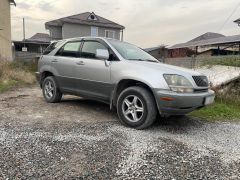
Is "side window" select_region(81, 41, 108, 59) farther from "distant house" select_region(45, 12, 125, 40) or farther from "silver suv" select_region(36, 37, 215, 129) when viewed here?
"distant house" select_region(45, 12, 125, 40)

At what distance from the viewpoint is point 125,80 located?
525cm

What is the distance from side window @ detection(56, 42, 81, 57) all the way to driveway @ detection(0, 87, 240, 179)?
1410mm

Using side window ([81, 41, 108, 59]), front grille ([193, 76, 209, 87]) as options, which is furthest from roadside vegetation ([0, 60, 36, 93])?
front grille ([193, 76, 209, 87])

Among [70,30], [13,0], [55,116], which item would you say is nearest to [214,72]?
[55,116]

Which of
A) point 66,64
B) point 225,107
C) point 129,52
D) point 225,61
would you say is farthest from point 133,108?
point 225,61

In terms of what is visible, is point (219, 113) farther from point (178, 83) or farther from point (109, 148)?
point (109, 148)

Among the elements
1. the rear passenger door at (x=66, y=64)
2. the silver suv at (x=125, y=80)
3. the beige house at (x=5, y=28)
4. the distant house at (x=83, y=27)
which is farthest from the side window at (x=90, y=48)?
the distant house at (x=83, y=27)

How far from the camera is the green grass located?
253 inches

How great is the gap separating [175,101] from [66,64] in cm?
296

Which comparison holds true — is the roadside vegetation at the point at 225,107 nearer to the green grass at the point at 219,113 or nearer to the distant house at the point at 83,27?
the green grass at the point at 219,113

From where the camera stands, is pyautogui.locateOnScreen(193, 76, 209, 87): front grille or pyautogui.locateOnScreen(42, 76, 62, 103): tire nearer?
pyautogui.locateOnScreen(193, 76, 209, 87): front grille

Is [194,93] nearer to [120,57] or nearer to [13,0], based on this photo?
[120,57]

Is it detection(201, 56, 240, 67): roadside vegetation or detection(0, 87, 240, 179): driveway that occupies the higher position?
detection(201, 56, 240, 67): roadside vegetation

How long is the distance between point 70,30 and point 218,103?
29.5 m
